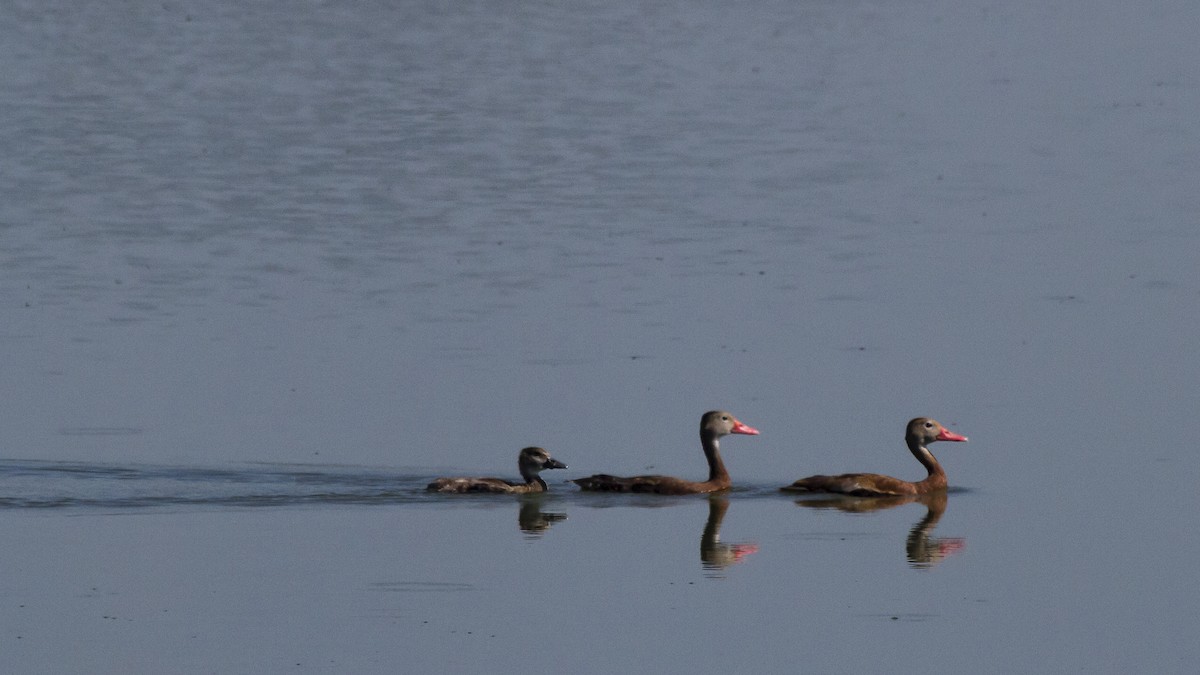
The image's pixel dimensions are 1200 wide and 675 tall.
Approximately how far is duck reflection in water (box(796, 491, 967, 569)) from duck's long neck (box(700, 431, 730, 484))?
3.23 ft

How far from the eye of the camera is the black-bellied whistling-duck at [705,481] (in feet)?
59.7

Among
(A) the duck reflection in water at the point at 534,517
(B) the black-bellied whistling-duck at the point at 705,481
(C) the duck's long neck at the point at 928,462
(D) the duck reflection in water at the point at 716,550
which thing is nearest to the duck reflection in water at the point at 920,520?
(C) the duck's long neck at the point at 928,462

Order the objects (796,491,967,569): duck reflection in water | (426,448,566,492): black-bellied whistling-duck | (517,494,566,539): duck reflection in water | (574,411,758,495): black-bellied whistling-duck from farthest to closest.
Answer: (574,411,758,495): black-bellied whistling-duck
(426,448,566,492): black-bellied whistling-duck
(517,494,566,539): duck reflection in water
(796,491,967,569): duck reflection in water

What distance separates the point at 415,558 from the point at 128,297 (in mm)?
9449

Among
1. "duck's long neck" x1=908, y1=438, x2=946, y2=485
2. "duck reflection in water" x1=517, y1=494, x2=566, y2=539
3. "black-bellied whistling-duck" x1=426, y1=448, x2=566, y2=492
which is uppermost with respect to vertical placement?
"duck's long neck" x1=908, y1=438, x2=946, y2=485

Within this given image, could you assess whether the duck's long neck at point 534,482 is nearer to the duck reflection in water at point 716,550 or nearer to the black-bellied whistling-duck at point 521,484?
the black-bellied whistling-duck at point 521,484

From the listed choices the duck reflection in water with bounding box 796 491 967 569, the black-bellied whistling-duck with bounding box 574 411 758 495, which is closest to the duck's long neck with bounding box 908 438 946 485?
the duck reflection in water with bounding box 796 491 967 569

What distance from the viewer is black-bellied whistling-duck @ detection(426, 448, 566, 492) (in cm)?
1798

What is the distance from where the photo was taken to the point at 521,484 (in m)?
18.6

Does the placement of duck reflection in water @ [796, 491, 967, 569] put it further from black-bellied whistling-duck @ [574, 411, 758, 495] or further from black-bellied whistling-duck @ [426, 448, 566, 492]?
black-bellied whistling-duck @ [426, 448, 566, 492]

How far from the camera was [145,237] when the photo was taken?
91.9ft

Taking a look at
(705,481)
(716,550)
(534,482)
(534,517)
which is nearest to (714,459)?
(705,481)

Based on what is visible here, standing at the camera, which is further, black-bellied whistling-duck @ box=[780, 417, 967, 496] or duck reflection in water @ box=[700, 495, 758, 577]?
black-bellied whistling-duck @ box=[780, 417, 967, 496]

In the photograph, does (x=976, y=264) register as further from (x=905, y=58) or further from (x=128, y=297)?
(x=905, y=58)
